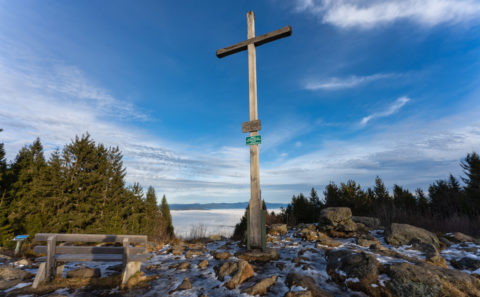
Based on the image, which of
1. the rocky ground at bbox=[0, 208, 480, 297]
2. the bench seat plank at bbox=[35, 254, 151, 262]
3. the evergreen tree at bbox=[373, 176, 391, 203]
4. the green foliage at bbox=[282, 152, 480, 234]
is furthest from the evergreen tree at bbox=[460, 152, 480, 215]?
the bench seat plank at bbox=[35, 254, 151, 262]

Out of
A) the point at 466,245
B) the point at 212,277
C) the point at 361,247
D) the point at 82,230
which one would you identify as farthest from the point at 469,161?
the point at 82,230

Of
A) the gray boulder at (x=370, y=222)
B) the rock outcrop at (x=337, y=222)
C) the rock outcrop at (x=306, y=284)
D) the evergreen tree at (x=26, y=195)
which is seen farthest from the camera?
the evergreen tree at (x=26, y=195)

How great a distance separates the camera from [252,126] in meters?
6.49

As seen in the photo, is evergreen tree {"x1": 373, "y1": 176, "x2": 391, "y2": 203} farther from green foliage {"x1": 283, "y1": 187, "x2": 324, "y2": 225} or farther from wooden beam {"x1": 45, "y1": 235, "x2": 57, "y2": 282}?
wooden beam {"x1": 45, "y1": 235, "x2": 57, "y2": 282}

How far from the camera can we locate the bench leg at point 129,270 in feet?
14.1

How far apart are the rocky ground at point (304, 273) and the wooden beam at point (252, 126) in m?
3.44

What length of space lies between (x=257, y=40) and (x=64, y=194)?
49.4ft

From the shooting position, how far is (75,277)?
478 centimetres

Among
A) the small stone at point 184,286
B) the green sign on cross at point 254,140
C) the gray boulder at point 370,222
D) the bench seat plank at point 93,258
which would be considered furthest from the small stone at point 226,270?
the gray boulder at point 370,222

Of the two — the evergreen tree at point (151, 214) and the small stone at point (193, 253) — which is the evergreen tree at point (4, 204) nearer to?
the evergreen tree at point (151, 214)

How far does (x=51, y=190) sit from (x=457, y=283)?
60.3 feet

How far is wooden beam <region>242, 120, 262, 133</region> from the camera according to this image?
642cm

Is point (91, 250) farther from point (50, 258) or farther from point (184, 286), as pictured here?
point (184, 286)

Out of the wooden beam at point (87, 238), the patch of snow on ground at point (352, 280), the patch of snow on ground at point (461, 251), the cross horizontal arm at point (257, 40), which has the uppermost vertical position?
the cross horizontal arm at point (257, 40)
